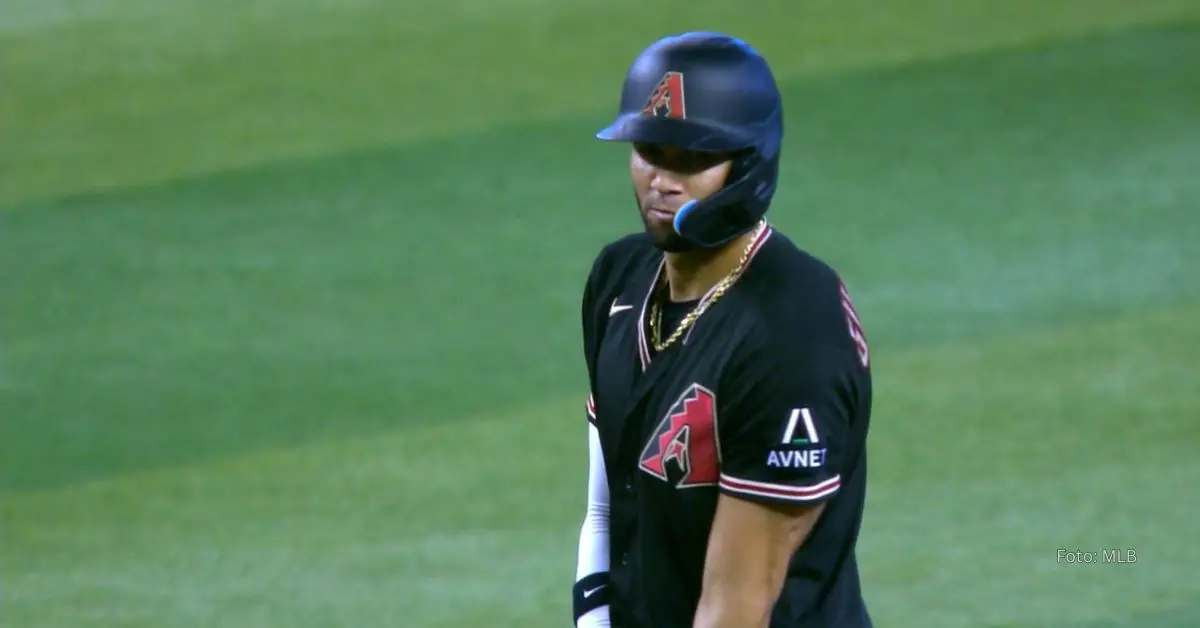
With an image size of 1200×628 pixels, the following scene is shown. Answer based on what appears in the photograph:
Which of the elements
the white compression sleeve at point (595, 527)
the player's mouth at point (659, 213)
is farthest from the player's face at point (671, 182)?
the white compression sleeve at point (595, 527)

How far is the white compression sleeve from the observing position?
11.6ft

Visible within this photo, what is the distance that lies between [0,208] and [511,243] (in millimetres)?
2649

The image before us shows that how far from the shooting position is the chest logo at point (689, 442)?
3.07m

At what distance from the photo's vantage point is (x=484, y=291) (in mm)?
8523

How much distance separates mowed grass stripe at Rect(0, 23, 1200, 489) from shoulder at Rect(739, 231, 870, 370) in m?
4.43

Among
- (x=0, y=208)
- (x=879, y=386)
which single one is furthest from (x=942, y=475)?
(x=0, y=208)

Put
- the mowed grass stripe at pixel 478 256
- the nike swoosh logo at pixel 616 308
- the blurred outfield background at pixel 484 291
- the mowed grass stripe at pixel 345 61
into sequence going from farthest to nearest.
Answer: the mowed grass stripe at pixel 345 61 → the mowed grass stripe at pixel 478 256 → the blurred outfield background at pixel 484 291 → the nike swoosh logo at pixel 616 308

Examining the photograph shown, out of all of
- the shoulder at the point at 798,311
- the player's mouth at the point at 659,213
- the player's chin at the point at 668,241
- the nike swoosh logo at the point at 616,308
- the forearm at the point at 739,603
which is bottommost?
the forearm at the point at 739,603

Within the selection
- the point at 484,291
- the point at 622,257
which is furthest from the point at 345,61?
the point at 622,257

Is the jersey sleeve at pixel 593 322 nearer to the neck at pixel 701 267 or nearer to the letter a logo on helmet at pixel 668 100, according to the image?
the neck at pixel 701 267

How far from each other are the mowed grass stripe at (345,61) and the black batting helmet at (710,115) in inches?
276

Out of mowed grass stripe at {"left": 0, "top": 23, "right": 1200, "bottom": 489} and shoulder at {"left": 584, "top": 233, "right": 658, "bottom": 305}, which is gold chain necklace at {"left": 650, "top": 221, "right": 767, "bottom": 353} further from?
mowed grass stripe at {"left": 0, "top": 23, "right": 1200, "bottom": 489}

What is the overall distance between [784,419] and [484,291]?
18.4ft

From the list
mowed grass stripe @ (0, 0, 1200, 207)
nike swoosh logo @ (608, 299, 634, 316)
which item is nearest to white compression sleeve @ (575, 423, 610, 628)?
nike swoosh logo @ (608, 299, 634, 316)
